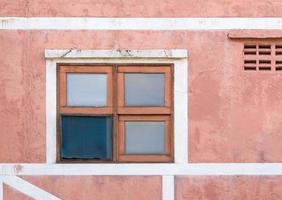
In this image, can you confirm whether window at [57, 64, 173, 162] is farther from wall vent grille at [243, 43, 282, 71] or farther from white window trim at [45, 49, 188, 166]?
wall vent grille at [243, 43, 282, 71]

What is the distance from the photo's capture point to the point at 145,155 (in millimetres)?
6152

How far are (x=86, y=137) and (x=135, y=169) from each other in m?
0.62

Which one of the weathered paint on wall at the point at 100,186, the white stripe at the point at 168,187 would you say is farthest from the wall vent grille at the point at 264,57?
the weathered paint on wall at the point at 100,186

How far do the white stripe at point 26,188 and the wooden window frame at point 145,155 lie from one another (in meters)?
0.86

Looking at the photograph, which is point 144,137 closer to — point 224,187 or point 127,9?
point 224,187

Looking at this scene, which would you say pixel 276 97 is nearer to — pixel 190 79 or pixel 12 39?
pixel 190 79

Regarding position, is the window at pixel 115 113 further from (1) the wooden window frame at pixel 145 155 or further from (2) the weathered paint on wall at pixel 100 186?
(2) the weathered paint on wall at pixel 100 186

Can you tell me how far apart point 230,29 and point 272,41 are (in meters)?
0.46

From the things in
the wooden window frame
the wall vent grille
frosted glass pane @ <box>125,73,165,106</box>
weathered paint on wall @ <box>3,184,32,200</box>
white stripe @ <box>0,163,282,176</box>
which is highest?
the wall vent grille

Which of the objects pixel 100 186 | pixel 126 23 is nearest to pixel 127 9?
pixel 126 23

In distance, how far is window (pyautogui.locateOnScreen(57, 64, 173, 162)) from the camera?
20.1ft

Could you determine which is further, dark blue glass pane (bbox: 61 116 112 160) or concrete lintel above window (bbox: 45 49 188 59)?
dark blue glass pane (bbox: 61 116 112 160)

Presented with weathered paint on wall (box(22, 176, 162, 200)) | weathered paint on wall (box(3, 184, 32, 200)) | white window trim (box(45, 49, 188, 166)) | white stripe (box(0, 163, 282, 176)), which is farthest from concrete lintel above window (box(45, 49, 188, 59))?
weathered paint on wall (box(3, 184, 32, 200))

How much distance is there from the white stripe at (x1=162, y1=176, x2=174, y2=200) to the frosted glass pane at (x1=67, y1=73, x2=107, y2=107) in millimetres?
1008
